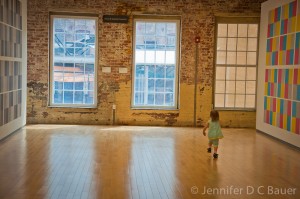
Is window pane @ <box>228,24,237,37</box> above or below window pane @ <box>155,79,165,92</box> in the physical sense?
above

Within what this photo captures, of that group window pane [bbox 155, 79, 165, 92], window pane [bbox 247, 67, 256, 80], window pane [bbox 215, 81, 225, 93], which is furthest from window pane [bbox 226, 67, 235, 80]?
window pane [bbox 155, 79, 165, 92]

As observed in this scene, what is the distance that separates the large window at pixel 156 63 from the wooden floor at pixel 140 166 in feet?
5.62

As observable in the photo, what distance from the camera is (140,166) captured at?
24.3 ft

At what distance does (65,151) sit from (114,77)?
4.39m

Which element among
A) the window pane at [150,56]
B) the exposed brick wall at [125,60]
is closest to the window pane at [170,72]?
the exposed brick wall at [125,60]

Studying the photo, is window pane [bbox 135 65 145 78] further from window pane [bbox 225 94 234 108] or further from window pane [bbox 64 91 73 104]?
window pane [bbox 225 94 234 108]

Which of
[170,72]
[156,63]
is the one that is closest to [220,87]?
[170,72]

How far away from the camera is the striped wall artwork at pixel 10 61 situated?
9297 millimetres

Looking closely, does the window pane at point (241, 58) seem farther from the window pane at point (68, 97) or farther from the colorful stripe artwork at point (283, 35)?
the window pane at point (68, 97)

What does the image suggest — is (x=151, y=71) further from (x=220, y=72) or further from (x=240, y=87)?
(x=240, y=87)

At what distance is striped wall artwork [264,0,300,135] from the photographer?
9.66 m

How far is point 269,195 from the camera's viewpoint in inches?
230

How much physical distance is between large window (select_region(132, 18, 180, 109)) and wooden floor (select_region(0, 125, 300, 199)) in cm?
171

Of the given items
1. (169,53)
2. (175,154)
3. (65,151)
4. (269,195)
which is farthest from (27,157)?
(169,53)
